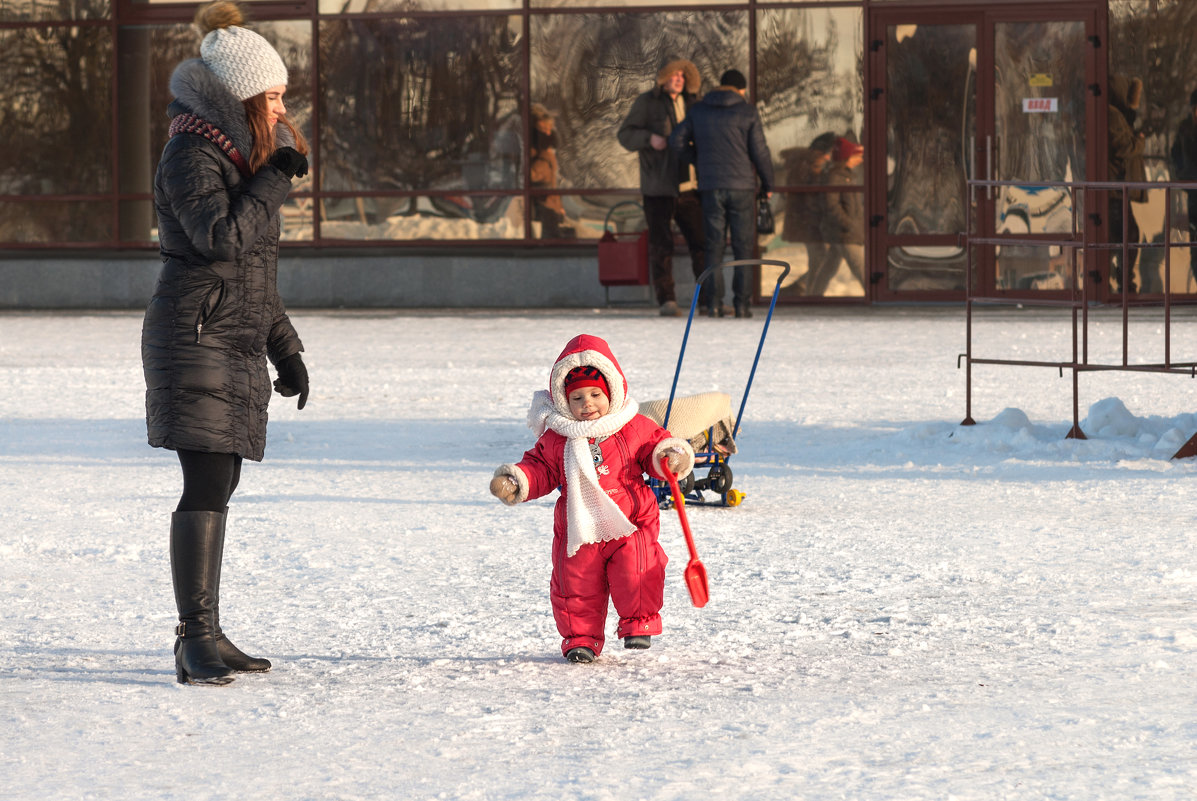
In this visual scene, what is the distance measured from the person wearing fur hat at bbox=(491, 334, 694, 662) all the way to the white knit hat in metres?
1.01

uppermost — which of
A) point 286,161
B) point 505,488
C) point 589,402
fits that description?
point 286,161

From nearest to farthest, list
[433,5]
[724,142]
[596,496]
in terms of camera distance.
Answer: [596,496], [724,142], [433,5]

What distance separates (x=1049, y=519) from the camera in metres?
7.45

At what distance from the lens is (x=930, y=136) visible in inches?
782

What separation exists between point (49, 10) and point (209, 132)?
1709 centimetres

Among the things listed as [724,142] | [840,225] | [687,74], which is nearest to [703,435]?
[724,142]

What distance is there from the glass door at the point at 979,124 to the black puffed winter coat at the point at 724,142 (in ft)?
9.26

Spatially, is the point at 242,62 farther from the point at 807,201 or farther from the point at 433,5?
the point at 433,5

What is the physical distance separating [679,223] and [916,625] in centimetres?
1319

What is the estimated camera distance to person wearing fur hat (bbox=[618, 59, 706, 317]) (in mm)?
17938

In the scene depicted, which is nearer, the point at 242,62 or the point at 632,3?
the point at 242,62

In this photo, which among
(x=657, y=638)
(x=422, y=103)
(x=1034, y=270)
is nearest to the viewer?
(x=657, y=638)

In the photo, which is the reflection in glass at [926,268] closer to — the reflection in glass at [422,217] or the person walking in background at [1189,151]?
the person walking in background at [1189,151]

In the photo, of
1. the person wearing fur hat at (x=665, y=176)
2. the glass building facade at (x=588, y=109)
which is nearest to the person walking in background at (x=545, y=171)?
the glass building facade at (x=588, y=109)
